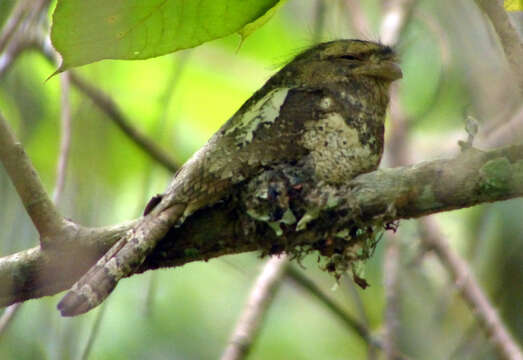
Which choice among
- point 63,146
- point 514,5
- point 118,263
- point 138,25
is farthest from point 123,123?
point 514,5

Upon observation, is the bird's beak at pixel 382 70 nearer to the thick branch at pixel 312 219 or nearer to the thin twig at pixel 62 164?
the thick branch at pixel 312 219

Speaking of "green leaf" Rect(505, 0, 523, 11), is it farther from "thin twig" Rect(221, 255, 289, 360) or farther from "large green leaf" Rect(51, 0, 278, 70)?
"thin twig" Rect(221, 255, 289, 360)

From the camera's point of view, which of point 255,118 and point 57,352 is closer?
point 255,118

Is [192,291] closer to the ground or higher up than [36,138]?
closer to the ground

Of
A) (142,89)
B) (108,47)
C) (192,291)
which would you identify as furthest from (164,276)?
(108,47)

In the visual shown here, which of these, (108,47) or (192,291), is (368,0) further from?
(108,47)

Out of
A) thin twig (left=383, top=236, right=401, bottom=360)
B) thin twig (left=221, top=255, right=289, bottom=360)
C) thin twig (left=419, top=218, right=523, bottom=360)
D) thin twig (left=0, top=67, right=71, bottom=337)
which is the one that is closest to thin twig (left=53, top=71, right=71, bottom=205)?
thin twig (left=0, top=67, right=71, bottom=337)

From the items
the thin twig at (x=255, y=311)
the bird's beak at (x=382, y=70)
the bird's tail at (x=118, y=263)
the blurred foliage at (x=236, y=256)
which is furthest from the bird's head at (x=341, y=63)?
the bird's tail at (x=118, y=263)
